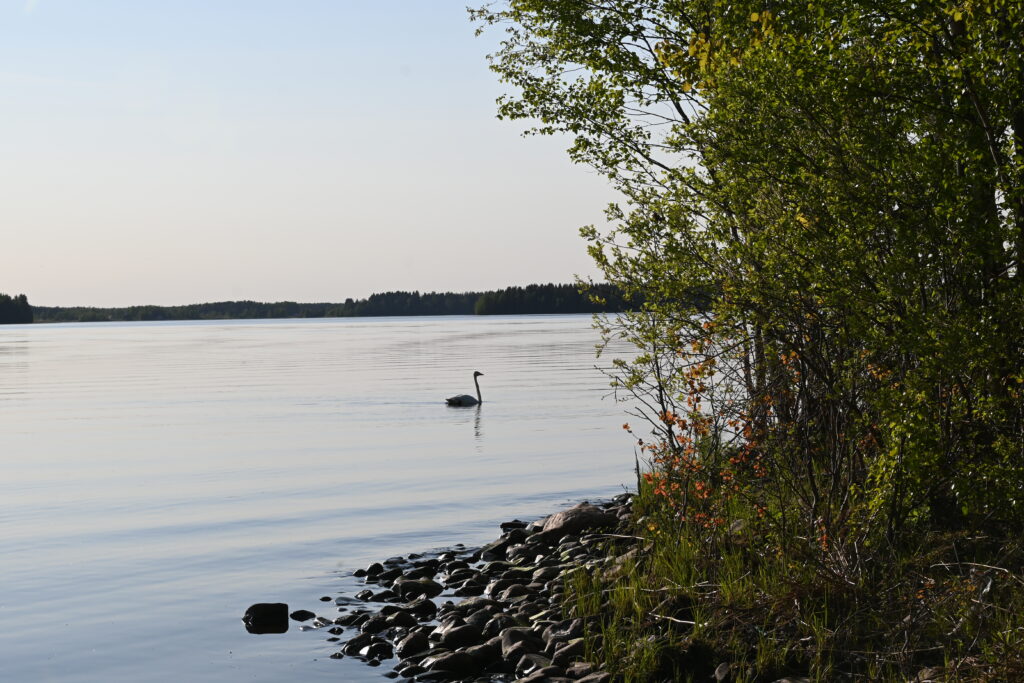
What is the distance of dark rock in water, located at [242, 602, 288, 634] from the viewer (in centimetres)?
1471

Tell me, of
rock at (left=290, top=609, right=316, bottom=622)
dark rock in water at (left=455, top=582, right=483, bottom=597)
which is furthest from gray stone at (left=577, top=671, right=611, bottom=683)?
rock at (left=290, top=609, right=316, bottom=622)

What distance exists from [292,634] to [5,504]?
44.7 feet

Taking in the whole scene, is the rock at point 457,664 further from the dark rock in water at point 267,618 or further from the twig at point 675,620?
the dark rock in water at point 267,618

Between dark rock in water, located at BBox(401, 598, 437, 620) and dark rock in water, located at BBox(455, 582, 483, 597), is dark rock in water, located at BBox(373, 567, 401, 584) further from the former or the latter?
dark rock in water, located at BBox(401, 598, 437, 620)

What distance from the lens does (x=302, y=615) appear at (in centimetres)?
1510

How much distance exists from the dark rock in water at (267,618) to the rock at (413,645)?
2.40 metres

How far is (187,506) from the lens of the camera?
24.1 metres

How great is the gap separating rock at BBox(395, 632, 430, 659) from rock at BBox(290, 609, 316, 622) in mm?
2467

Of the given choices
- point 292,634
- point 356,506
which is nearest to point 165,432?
point 356,506

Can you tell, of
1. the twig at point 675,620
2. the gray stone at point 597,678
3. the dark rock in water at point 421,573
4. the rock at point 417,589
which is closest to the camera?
the gray stone at point 597,678

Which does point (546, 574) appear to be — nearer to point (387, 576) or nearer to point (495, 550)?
point (495, 550)

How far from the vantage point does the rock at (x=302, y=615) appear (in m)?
15.0

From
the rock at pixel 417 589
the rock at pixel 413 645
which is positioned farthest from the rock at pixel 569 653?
the rock at pixel 417 589

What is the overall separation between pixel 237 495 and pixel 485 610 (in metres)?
13.3
